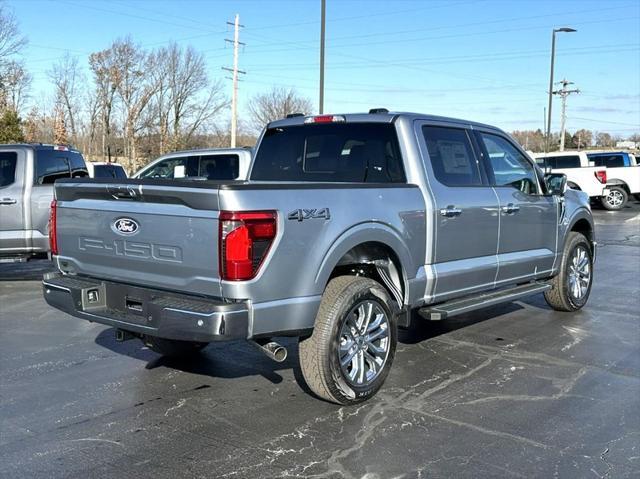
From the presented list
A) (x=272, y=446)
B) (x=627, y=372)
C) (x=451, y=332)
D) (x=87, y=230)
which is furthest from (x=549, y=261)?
(x=87, y=230)

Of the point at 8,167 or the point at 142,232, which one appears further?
the point at 8,167

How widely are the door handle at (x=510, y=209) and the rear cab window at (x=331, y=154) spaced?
4.42 ft

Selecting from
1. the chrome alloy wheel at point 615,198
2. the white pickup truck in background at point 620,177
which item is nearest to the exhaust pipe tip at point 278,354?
the white pickup truck in background at point 620,177

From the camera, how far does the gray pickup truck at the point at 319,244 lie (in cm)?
392

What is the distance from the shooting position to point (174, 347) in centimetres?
548

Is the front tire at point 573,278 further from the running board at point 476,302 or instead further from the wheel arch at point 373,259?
the wheel arch at point 373,259

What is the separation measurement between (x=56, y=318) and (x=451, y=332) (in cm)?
432

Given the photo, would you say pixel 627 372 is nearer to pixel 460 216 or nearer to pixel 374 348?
pixel 460 216

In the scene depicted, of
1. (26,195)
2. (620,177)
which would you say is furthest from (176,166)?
(620,177)

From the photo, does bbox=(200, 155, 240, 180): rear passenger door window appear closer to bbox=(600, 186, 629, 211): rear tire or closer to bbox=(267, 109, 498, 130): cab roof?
bbox=(267, 109, 498, 130): cab roof

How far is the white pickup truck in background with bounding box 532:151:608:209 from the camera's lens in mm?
24625

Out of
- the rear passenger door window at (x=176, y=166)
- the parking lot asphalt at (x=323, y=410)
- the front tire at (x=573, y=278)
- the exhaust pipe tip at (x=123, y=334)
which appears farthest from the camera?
the rear passenger door window at (x=176, y=166)

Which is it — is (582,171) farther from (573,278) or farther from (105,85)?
(105,85)

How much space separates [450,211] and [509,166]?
1.47 meters
